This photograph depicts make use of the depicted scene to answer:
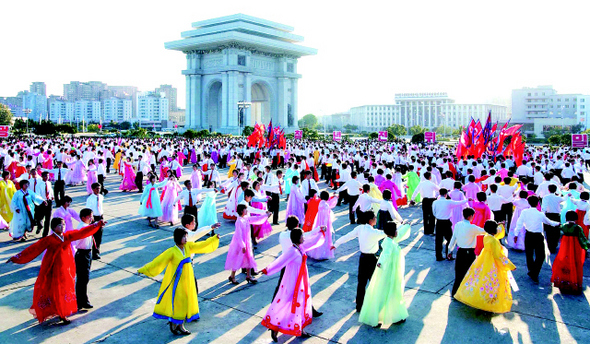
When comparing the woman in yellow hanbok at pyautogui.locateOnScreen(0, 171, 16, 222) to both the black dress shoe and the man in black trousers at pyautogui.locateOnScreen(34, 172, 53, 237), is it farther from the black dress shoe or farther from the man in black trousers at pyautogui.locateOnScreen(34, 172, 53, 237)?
the black dress shoe

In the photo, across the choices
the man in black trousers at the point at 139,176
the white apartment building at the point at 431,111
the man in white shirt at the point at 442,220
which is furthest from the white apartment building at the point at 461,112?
the man in white shirt at the point at 442,220

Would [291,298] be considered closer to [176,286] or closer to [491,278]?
[176,286]

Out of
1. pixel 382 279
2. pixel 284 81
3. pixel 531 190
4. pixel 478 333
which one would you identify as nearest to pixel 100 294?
pixel 382 279

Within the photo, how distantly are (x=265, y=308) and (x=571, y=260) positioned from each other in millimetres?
4581

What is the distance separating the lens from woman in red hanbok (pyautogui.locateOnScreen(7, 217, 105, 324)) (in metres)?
6.25

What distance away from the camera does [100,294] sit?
7402 millimetres

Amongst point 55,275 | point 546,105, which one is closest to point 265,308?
point 55,275

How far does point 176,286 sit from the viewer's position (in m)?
6.01

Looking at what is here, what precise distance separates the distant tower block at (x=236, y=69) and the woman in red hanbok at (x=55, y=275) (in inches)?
2445

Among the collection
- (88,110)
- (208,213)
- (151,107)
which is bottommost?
(208,213)

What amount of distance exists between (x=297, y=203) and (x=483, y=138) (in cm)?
1233

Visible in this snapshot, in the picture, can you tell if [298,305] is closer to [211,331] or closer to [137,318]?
[211,331]

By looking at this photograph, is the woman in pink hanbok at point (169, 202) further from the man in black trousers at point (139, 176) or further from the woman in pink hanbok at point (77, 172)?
the woman in pink hanbok at point (77, 172)

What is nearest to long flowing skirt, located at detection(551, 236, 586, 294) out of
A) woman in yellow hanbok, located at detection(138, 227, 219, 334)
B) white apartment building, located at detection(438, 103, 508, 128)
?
woman in yellow hanbok, located at detection(138, 227, 219, 334)
